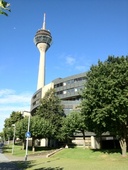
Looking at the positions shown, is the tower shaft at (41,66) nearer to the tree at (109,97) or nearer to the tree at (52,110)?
the tree at (52,110)

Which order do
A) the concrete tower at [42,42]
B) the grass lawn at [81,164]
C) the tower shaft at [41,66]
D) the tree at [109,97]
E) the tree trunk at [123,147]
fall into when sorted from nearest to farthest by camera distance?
the grass lawn at [81,164] → the tree at [109,97] → the tree trunk at [123,147] → the tower shaft at [41,66] → the concrete tower at [42,42]

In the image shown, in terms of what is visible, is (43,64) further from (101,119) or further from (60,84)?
(101,119)

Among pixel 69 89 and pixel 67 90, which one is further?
pixel 67 90

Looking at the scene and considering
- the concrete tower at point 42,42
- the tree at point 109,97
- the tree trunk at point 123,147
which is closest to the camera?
the tree at point 109,97

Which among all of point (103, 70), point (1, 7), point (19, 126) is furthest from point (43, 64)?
point (1, 7)

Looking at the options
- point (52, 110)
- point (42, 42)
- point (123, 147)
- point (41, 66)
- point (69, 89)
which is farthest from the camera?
point (42, 42)

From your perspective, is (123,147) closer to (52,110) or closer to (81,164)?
(81,164)

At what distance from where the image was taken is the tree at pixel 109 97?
3056cm

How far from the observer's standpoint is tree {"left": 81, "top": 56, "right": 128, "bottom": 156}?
100 feet

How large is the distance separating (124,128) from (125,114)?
447cm

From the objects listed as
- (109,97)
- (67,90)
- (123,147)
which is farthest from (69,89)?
(109,97)

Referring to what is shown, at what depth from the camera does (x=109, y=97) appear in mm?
30438

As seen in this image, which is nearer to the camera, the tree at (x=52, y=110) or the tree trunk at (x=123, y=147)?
the tree trunk at (x=123, y=147)

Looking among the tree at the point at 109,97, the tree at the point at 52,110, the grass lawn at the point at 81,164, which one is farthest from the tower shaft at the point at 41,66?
the grass lawn at the point at 81,164
